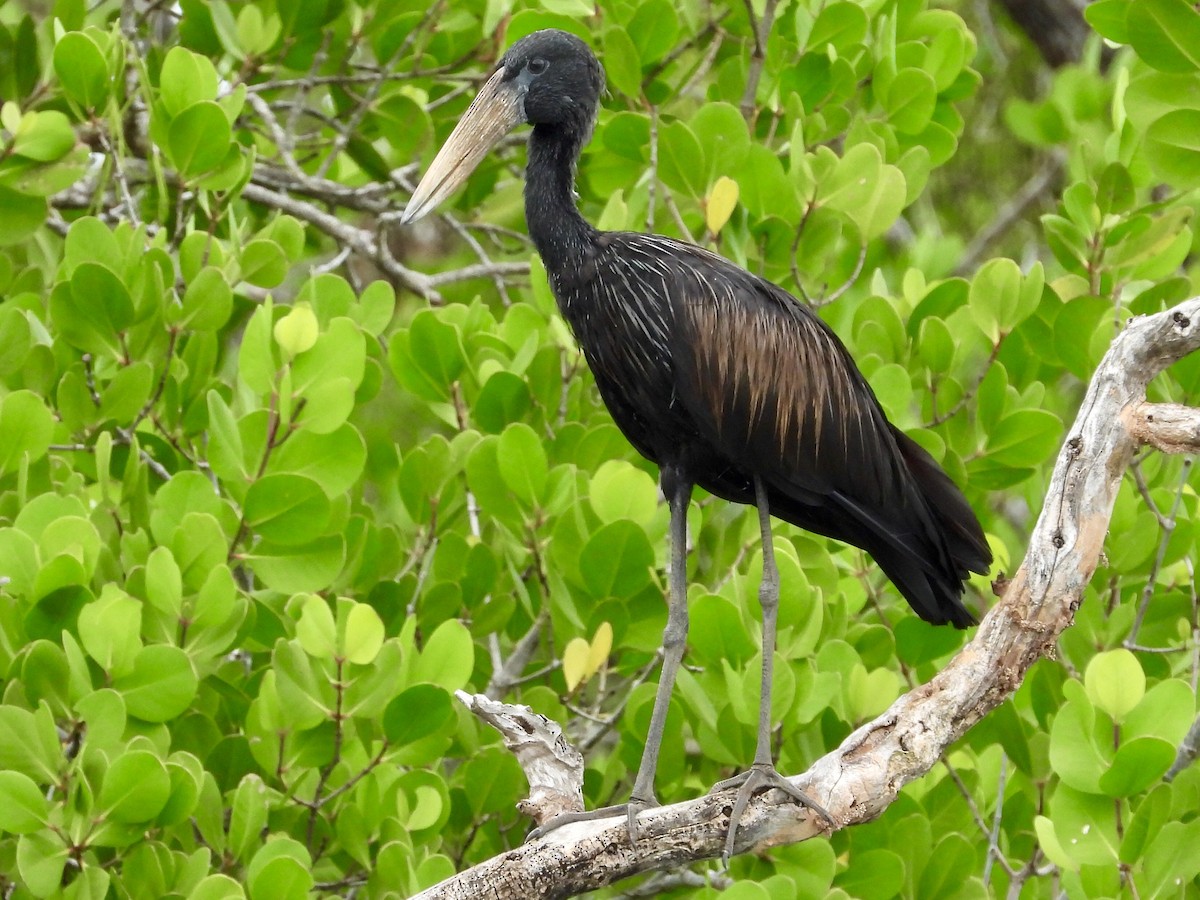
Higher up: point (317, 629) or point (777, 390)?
point (777, 390)

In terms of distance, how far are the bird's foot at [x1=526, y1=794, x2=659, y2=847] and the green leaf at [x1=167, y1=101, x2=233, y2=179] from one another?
7.51ft

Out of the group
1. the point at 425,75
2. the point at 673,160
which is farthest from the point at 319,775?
the point at 425,75

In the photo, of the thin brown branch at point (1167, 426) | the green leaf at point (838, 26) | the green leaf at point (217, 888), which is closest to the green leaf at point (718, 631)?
the thin brown branch at point (1167, 426)

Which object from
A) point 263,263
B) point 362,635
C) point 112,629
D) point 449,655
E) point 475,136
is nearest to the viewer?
point 112,629

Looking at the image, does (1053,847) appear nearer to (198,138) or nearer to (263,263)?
(263,263)

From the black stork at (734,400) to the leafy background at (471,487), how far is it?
6.7 inches

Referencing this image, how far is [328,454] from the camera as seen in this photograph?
423 centimetres

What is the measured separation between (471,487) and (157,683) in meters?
1.08

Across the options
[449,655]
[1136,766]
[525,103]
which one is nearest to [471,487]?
[449,655]

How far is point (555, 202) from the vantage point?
475 cm

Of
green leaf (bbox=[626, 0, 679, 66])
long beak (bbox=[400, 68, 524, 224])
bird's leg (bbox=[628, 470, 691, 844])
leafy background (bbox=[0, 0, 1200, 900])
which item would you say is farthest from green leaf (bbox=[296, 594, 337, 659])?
green leaf (bbox=[626, 0, 679, 66])

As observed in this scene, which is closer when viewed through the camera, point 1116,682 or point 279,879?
point 279,879

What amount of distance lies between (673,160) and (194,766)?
7.96 feet

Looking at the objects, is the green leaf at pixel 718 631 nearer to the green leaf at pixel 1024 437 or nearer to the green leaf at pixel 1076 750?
the green leaf at pixel 1076 750
